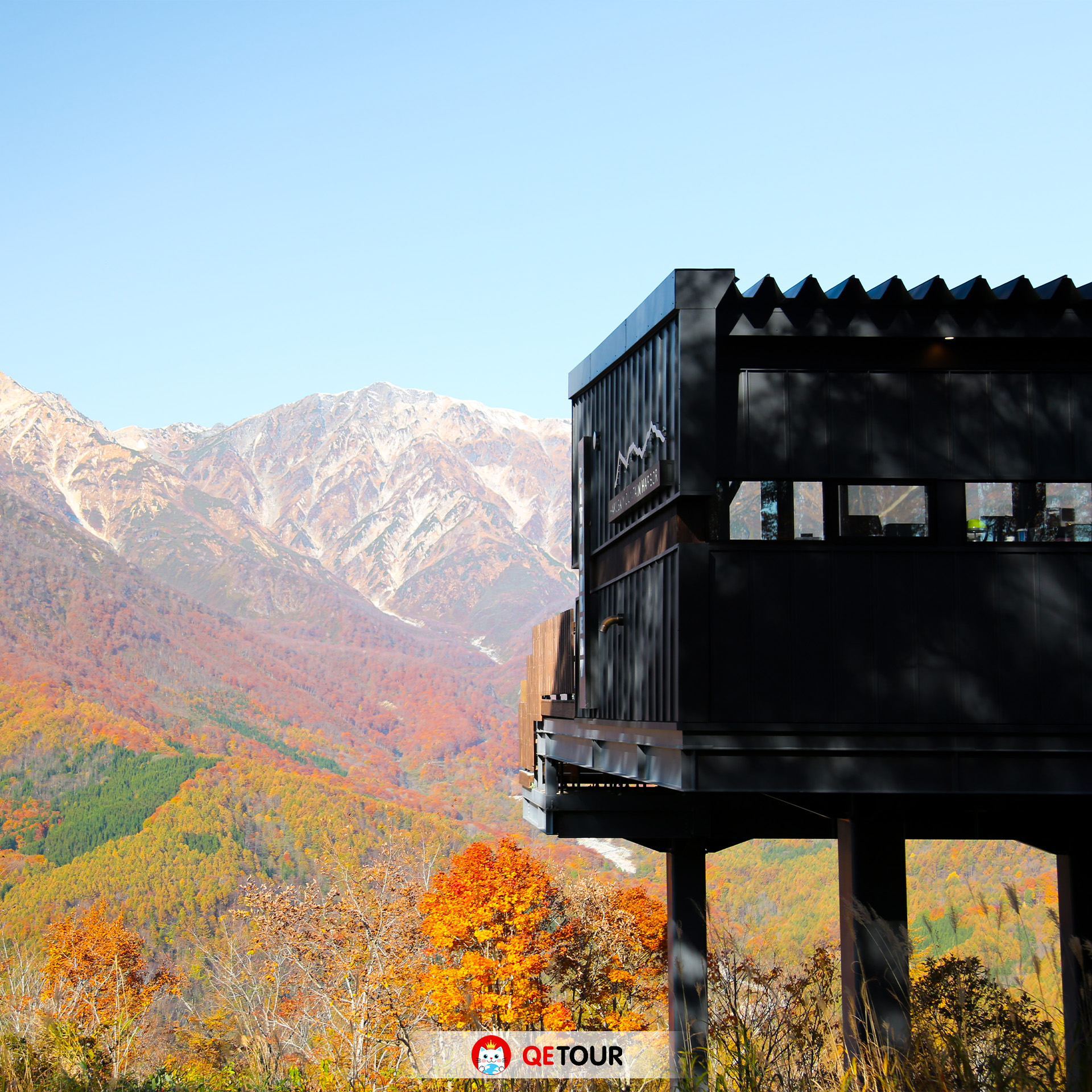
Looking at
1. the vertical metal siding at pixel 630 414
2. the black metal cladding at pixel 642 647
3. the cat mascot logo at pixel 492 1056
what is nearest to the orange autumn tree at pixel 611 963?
the cat mascot logo at pixel 492 1056

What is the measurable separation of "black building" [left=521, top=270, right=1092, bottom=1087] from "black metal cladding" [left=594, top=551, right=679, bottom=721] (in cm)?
3

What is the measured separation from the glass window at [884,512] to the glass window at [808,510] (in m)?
0.14

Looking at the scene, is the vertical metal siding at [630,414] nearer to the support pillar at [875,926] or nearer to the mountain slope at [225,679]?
the support pillar at [875,926]

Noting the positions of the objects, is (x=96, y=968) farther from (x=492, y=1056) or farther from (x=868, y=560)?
(x=868, y=560)

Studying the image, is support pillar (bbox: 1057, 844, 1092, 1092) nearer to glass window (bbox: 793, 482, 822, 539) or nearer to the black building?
the black building

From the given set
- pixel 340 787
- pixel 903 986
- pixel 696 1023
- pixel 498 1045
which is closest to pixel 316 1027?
pixel 498 1045

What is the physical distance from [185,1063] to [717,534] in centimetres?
2947

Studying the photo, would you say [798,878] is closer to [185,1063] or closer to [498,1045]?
[185,1063]

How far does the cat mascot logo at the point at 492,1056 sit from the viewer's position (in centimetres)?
1446

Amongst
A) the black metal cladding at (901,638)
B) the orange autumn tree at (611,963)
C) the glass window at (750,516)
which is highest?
the glass window at (750,516)

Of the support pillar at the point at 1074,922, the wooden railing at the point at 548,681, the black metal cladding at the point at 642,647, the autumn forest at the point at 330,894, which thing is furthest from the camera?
the wooden railing at the point at 548,681

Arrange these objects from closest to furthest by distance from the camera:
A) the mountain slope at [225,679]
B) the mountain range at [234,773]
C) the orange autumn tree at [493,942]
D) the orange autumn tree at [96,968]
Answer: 1. the orange autumn tree at [493,942]
2. the orange autumn tree at [96,968]
3. the mountain range at [234,773]
4. the mountain slope at [225,679]

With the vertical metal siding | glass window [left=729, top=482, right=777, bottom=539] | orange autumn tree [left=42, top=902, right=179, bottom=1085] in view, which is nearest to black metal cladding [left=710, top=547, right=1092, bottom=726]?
glass window [left=729, top=482, right=777, bottom=539]

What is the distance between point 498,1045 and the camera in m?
14.9
